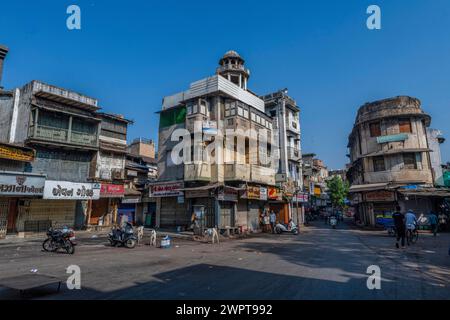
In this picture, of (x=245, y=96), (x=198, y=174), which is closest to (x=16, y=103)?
(x=198, y=174)

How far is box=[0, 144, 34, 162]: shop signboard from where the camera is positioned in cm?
1928

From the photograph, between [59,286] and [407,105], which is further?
[407,105]

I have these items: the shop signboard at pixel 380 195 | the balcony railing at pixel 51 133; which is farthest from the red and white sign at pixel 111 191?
the shop signboard at pixel 380 195

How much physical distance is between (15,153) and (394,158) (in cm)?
3529

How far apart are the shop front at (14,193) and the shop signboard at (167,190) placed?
8927 mm

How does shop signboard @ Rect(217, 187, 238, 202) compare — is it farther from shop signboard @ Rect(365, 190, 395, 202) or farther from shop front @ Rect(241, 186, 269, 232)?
shop signboard @ Rect(365, 190, 395, 202)

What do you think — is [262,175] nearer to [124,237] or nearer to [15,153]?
[124,237]

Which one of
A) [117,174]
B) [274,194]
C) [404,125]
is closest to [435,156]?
[404,125]

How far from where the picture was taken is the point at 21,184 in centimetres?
1894

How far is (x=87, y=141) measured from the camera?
84.7ft

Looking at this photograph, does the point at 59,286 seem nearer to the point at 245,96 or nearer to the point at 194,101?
the point at 194,101

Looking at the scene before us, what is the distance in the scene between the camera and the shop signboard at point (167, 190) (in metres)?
24.1
